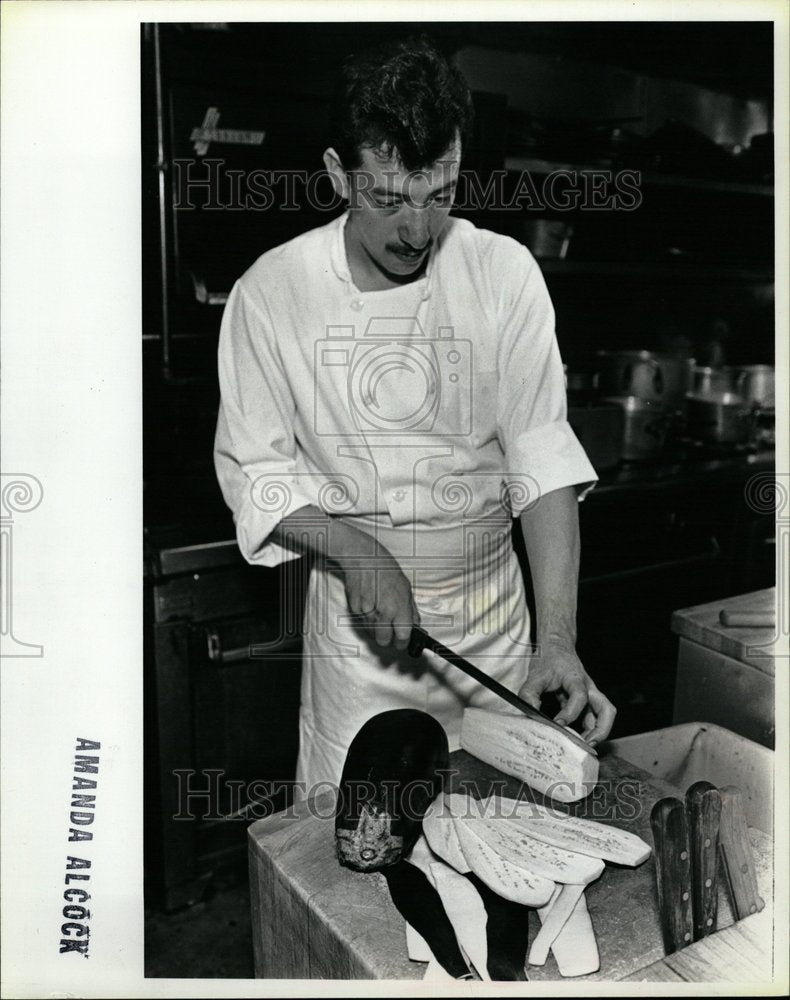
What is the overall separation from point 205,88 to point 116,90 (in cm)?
48

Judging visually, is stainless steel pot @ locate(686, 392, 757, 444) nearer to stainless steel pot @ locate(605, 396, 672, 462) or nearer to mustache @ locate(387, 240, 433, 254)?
stainless steel pot @ locate(605, 396, 672, 462)

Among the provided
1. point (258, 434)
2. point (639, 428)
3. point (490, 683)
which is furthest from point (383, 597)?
point (639, 428)

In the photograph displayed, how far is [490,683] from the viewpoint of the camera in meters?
1.27

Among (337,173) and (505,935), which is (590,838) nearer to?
(505,935)

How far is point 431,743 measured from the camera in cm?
115

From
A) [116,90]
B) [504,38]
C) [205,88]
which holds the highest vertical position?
[504,38]

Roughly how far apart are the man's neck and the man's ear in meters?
0.05

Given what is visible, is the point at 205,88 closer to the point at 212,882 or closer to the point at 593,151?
the point at 593,151

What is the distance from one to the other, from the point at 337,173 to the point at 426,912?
3.37ft

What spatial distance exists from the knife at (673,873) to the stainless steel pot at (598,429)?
95 cm

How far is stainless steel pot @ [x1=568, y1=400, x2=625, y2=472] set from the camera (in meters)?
1.87

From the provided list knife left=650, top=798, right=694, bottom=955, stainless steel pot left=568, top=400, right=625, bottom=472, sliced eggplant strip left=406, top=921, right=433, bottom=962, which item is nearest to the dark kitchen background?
stainless steel pot left=568, top=400, right=625, bottom=472

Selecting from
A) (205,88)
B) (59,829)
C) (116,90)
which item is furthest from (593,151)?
(59,829)

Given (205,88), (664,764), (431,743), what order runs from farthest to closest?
(205,88) < (664,764) < (431,743)
